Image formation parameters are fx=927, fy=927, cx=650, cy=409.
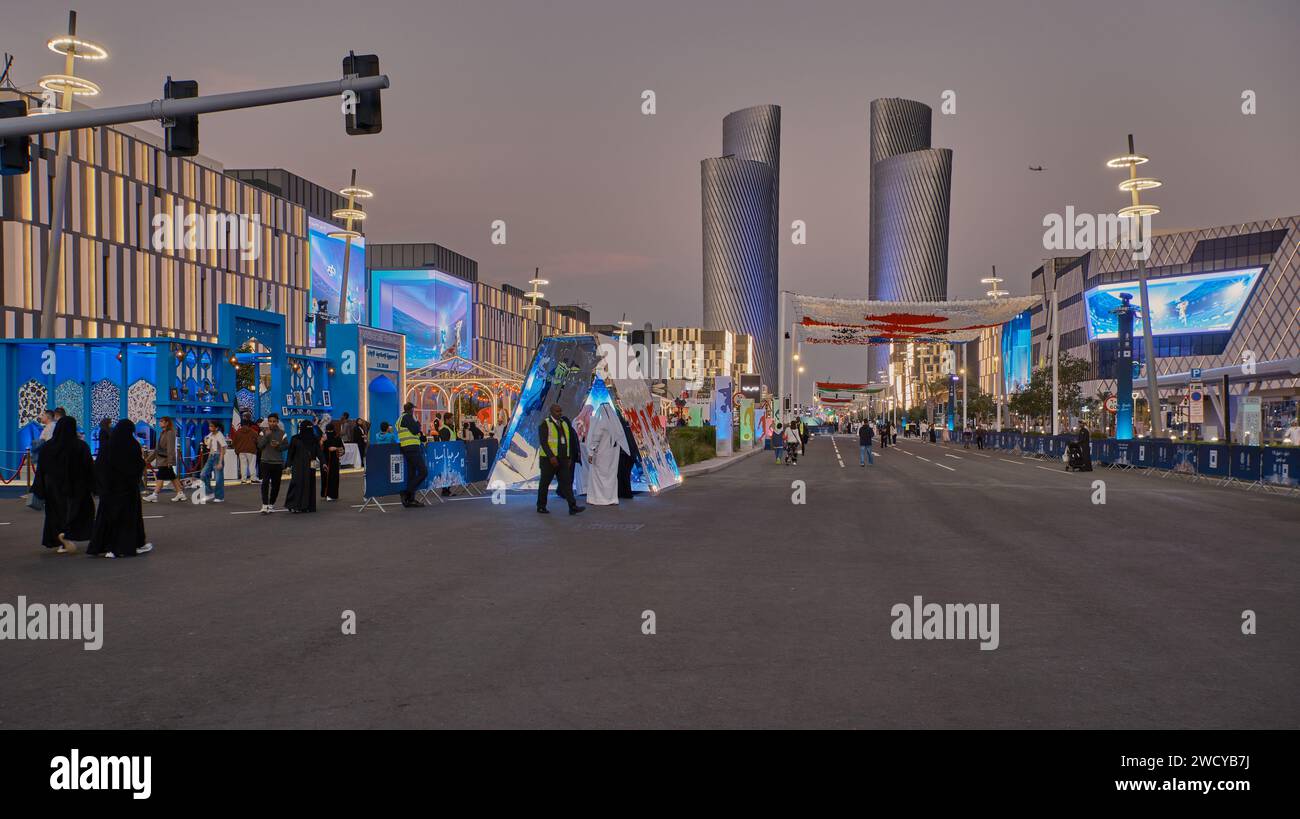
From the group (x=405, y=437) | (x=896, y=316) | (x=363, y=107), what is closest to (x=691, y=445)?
(x=896, y=316)

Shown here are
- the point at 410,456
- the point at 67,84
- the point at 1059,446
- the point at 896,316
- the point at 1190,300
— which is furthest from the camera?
the point at 1190,300

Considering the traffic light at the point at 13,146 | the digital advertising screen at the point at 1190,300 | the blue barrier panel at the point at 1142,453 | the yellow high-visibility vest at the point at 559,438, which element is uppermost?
the digital advertising screen at the point at 1190,300

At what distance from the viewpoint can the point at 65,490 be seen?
38.4 ft

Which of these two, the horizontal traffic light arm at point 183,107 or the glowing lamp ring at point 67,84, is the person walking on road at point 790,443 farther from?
the horizontal traffic light arm at point 183,107

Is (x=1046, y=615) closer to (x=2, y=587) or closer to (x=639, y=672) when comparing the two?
(x=639, y=672)

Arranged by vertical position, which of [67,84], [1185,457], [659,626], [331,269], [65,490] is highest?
[331,269]

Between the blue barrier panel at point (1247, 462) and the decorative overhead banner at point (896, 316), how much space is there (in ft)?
42.3

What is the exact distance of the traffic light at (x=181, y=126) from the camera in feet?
39.4

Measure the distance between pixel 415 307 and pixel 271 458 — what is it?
222 feet

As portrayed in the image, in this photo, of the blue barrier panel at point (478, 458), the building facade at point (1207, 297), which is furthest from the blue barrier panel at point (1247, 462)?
the building facade at point (1207, 297)

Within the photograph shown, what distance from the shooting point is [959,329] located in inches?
1677

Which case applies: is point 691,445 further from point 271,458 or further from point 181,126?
point 181,126

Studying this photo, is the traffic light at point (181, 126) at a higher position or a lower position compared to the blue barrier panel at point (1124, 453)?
higher

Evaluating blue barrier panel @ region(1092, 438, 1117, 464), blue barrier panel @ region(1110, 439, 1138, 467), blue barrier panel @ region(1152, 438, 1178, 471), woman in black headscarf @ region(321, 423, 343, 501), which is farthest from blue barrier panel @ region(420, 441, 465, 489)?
blue barrier panel @ region(1092, 438, 1117, 464)
